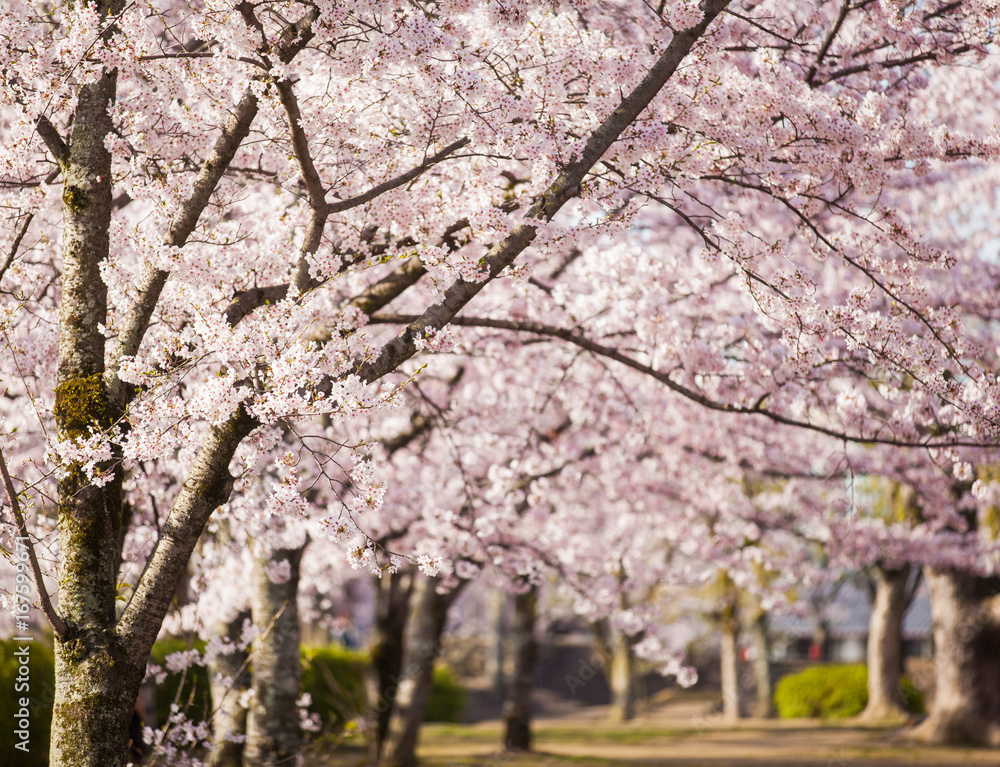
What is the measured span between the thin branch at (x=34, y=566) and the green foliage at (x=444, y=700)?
23.8 m

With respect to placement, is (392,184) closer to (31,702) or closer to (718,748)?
(31,702)

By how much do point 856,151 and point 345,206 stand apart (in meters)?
3.31

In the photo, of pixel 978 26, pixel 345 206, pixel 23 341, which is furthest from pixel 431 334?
pixel 978 26

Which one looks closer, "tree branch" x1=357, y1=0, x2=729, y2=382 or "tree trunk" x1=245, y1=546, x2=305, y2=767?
"tree branch" x1=357, y1=0, x2=729, y2=382

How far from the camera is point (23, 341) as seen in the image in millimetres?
5535

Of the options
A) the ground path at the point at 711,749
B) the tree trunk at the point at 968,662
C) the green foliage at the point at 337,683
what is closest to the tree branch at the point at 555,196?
the ground path at the point at 711,749

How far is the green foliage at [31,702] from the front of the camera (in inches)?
309

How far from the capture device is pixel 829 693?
25031mm

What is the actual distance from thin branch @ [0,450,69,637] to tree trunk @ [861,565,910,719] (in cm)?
2010

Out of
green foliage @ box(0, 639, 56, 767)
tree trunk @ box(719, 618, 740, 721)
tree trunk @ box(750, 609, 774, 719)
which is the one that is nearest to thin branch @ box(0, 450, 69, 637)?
green foliage @ box(0, 639, 56, 767)

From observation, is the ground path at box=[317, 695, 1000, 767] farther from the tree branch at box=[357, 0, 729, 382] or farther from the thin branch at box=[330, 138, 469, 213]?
the thin branch at box=[330, 138, 469, 213]

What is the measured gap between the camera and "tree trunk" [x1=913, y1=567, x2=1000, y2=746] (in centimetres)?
1625

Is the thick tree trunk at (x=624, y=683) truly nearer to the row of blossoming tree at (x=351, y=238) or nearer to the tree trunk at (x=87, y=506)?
the row of blossoming tree at (x=351, y=238)

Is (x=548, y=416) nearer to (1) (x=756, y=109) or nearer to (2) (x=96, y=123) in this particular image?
(1) (x=756, y=109)
